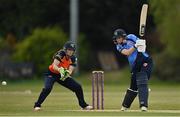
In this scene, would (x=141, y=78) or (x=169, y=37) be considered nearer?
(x=141, y=78)

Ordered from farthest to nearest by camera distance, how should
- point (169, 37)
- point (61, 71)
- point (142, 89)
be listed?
point (169, 37) < point (61, 71) < point (142, 89)

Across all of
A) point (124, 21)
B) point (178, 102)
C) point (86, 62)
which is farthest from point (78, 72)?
point (178, 102)

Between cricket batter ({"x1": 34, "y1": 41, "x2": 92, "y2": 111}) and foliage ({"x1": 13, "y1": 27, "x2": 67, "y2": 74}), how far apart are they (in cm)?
2818

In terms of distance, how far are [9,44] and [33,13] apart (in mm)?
2636

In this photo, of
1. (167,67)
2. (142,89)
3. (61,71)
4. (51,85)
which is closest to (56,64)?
(61,71)

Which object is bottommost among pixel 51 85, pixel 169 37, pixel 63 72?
pixel 51 85

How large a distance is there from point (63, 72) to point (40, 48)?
2955 cm

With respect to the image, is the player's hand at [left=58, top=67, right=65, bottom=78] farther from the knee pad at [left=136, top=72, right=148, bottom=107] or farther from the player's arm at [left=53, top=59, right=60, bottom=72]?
the knee pad at [left=136, top=72, right=148, bottom=107]

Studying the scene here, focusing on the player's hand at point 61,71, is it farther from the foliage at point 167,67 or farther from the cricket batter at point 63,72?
the foliage at point 167,67

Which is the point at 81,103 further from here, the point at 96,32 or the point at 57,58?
the point at 96,32

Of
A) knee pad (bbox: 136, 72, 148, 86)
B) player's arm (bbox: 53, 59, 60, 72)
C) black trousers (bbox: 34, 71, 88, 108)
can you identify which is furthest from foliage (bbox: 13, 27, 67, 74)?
knee pad (bbox: 136, 72, 148, 86)

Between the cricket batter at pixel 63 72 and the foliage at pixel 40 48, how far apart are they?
28180 mm

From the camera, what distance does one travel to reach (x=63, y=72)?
18109 millimetres

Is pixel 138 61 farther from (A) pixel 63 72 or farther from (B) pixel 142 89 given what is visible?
(A) pixel 63 72
